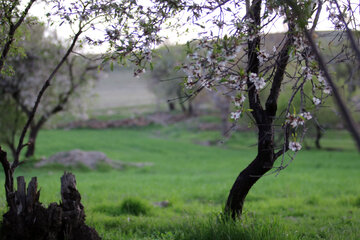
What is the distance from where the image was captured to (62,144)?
34.4m

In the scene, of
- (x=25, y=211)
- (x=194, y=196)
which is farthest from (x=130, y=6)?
(x=194, y=196)

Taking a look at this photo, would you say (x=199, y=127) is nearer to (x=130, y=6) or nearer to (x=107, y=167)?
(x=107, y=167)

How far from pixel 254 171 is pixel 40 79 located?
67.0 feet

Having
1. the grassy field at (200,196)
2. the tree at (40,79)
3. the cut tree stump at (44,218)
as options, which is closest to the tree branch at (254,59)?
the grassy field at (200,196)

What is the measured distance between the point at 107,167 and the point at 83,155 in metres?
1.68

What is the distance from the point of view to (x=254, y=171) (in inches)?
210

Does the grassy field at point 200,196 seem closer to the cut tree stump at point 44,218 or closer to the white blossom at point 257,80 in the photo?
the cut tree stump at point 44,218

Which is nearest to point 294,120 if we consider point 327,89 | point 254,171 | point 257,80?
point 257,80

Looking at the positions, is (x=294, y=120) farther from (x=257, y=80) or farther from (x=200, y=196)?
(x=200, y=196)

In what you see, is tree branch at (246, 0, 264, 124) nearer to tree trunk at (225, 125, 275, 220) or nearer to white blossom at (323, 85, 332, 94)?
tree trunk at (225, 125, 275, 220)

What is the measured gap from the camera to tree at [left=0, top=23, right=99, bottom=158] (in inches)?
875

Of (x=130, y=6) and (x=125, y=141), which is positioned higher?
(x=130, y=6)

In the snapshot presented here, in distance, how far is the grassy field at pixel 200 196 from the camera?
18.0ft

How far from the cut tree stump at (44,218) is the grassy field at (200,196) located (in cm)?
89
